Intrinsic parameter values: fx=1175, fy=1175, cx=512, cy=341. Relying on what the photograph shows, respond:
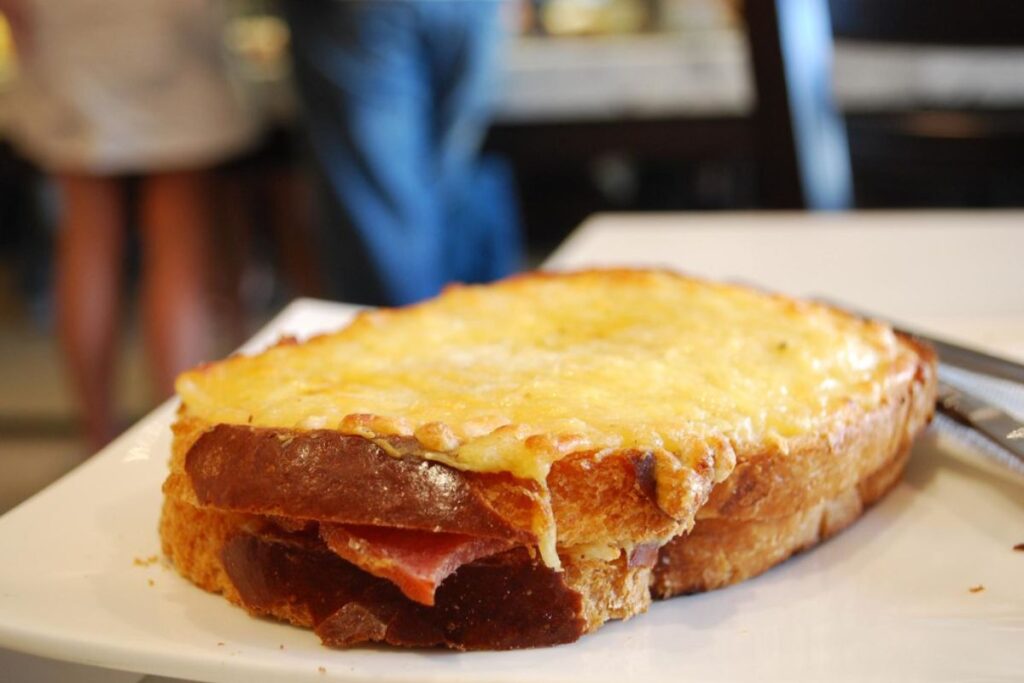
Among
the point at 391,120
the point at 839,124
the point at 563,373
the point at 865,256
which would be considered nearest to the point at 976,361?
the point at 563,373

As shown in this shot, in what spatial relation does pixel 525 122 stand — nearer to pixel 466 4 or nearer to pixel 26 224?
pixel 466 4

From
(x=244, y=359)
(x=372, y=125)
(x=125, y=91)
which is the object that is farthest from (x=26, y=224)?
(x=244, y=359)

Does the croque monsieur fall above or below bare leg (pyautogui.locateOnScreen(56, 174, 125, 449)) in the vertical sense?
above

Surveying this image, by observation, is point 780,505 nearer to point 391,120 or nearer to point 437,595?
point 437,595

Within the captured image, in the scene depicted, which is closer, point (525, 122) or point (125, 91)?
point (125, 91)

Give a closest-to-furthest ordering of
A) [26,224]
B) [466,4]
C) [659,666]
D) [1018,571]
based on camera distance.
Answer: [659,666] < [1018,571] < [466,4] < [26,224]

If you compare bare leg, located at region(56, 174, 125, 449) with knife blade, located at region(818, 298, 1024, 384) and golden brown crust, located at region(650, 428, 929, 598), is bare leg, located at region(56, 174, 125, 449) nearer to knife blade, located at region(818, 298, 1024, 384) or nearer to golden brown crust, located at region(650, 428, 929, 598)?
knife blade, located at region(818, 298, 1024, 384)

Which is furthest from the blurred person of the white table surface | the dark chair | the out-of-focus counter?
the dark chair
